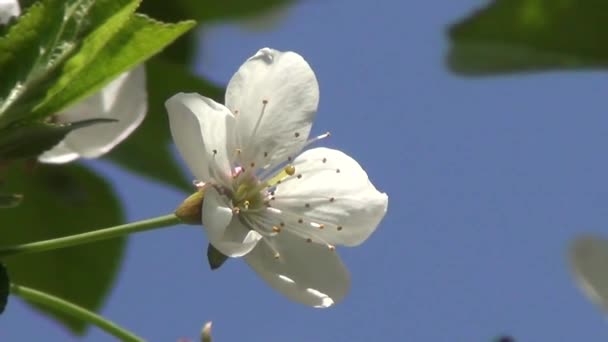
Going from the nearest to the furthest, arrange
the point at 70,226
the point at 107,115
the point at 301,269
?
the point at 301,269 < the point at 107,115 < the point at 70,226

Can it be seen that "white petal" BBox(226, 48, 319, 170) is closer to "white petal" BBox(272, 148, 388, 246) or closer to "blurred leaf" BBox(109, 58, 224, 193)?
"white petal" BBox(272, 148, 388, 246)

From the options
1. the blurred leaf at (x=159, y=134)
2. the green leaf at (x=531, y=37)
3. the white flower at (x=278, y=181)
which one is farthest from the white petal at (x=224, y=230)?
the green leaf at (x=531, y=37)

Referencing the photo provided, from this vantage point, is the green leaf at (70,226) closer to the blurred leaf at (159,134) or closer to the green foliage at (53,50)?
the blurred leaf at (159,134)

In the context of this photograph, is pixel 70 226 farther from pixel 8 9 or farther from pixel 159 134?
pixel 8 9

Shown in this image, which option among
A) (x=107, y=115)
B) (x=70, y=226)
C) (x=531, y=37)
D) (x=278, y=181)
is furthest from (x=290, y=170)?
(x=531, y=37)

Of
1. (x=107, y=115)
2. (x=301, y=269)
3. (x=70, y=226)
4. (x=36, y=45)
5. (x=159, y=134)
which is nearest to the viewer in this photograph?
(x=36, y=45)

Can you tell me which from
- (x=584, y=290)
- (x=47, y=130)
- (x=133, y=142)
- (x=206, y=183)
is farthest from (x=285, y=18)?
(x=47, y=130)
